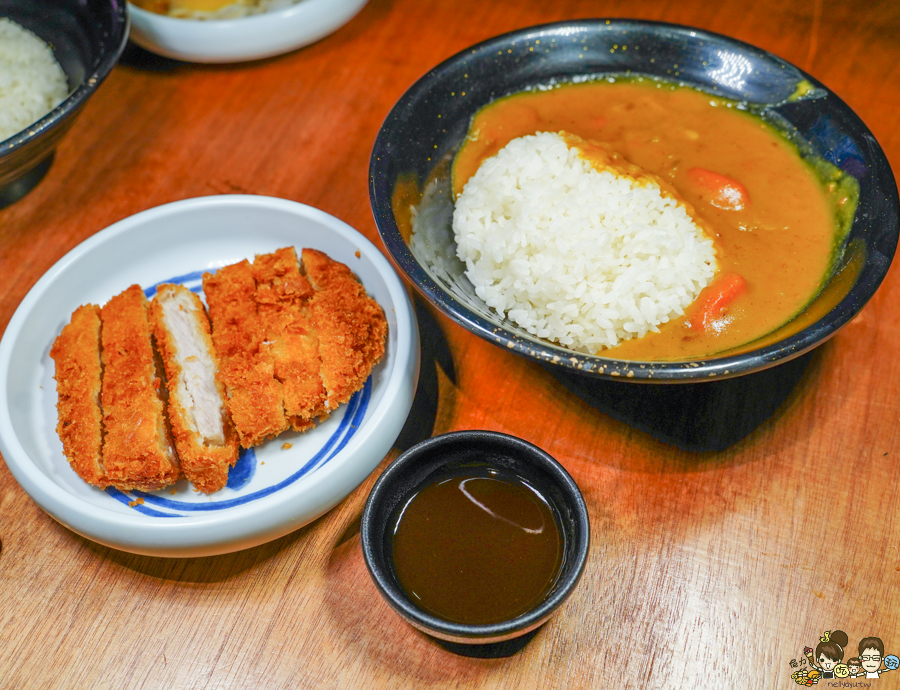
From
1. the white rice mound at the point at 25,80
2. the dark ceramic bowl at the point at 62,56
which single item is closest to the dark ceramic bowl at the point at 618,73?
the dark ceramic bowl at the point at 62,56

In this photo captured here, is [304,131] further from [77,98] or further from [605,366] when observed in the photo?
[605,366]

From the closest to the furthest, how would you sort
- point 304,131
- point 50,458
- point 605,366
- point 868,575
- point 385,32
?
point 605,366, point 868,575, point 50,458, point 304,131, point 385,32

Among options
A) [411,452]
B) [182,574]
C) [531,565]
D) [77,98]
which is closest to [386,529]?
[411,452]

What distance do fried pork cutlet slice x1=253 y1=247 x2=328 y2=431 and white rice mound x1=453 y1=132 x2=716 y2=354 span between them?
0.45 meters

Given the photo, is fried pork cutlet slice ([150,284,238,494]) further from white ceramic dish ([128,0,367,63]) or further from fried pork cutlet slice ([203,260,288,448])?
white ceramic dish ([128,0,367,63])

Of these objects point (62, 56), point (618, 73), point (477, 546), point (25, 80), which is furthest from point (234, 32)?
point (477, 546)

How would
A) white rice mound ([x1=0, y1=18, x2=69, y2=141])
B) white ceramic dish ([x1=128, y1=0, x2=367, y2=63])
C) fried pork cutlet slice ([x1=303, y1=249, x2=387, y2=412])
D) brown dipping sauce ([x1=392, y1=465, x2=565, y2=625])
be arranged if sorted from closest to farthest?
brown dipping sauce ([x1=392, y1=465, x2=565, y2=625]), fried pork cutlet slice ([x1=303, y1=249, x2=387, y2=412]), white rice mound ([x1=0, y1=18, x2=69, y2=141]), white ceramic dish ([x1=128, y1=0, x2=367, y2=63])

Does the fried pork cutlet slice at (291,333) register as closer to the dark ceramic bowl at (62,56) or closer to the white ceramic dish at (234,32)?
the dark ceramic bowl at (62,56)

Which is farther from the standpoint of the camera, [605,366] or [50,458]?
[50,458]

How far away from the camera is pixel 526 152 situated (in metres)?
1.95

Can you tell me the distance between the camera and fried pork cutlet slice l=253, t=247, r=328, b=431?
5.43ft

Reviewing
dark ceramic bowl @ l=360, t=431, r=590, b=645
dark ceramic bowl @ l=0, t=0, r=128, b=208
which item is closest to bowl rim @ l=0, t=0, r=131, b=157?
dark ceramic bowl @ l=0, t=0, r=128, b=208

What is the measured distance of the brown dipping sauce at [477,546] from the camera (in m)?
1.40

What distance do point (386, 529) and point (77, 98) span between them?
58.2 inches
